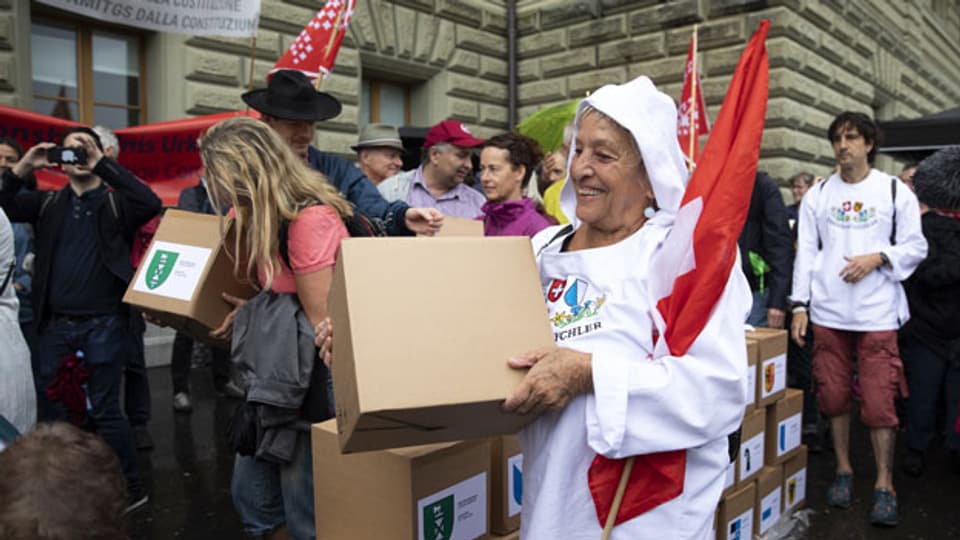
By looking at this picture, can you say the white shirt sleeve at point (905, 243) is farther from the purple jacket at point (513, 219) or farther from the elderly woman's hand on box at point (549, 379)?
the elderly woman's hand on box at point (549, 379)

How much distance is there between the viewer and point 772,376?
3.27 m

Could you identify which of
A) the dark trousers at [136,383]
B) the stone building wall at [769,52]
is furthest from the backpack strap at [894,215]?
the stone building wall at [769,52]

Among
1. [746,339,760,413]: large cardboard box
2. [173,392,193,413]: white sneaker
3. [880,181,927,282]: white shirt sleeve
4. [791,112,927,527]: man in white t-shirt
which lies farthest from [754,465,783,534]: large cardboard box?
[173,392,193,413]: white sneaker

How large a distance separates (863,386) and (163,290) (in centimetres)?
324

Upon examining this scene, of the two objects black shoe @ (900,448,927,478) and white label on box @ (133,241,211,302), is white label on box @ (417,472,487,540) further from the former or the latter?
black shoe @ (900,448,927,478)

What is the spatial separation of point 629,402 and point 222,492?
323 cm

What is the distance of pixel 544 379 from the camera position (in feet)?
4.58

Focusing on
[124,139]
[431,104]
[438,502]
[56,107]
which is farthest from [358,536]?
[431,104]

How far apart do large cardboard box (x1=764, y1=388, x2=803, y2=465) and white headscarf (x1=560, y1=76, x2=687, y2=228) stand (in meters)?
2.16

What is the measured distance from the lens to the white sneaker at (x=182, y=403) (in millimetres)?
5480

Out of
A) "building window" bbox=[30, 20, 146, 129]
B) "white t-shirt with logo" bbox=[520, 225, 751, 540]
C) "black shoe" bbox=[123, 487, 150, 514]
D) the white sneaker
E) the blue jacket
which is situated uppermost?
"building window" bbox=[30, 20, 146, 129]

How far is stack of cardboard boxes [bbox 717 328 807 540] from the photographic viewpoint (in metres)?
3.00

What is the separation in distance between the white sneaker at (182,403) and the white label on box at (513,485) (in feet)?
13.0

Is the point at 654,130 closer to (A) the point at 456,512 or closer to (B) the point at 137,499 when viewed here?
(A) the point at 456,512
